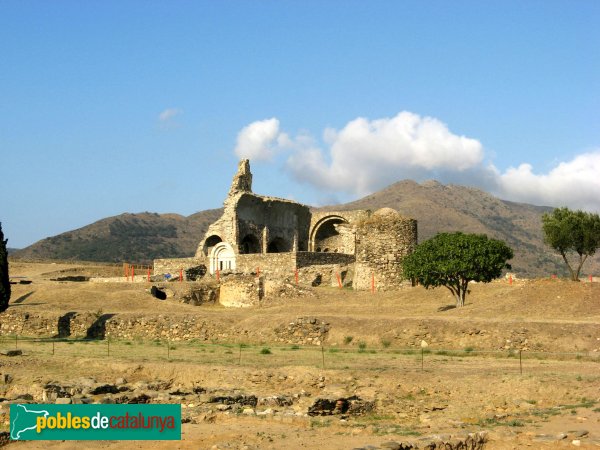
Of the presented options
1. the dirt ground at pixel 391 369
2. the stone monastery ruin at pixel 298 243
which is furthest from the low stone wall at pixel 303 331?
the stone monastery ruin at pixel 298 243

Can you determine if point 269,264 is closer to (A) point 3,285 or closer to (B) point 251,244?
(B) point 251,244

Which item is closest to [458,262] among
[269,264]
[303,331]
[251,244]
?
[303,331]

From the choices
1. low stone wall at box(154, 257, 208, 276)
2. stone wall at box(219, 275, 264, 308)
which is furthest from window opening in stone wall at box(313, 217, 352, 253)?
stone wall at box(219, 275, 264, 308)

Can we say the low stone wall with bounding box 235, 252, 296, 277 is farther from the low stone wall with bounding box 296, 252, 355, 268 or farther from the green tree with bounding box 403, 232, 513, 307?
the green tree with bounding box 403, 232, 513, 307

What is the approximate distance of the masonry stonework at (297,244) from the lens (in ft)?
129

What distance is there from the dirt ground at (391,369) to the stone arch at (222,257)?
33.4ft

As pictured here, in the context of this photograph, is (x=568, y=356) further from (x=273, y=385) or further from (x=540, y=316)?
(x=273, y=385)

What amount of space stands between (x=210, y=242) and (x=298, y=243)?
23.8 feet

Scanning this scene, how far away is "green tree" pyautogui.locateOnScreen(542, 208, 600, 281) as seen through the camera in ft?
125

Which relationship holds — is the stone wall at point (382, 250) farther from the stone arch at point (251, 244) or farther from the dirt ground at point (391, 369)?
the stone arch at point (251, 244)

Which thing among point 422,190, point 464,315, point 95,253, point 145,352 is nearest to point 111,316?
point 145,352

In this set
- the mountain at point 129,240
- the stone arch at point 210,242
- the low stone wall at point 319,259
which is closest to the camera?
the low stone wall at point 319,259

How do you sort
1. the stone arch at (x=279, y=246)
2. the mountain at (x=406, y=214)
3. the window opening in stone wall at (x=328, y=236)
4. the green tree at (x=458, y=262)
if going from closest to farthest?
the green tree at (x=458, y=262) → the stone arch at (x=279, y=246) → the window opening in stone wall at (x=328, y=236) → the mountain at (x=406, y=214)

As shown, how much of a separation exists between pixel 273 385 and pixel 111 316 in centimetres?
1482
